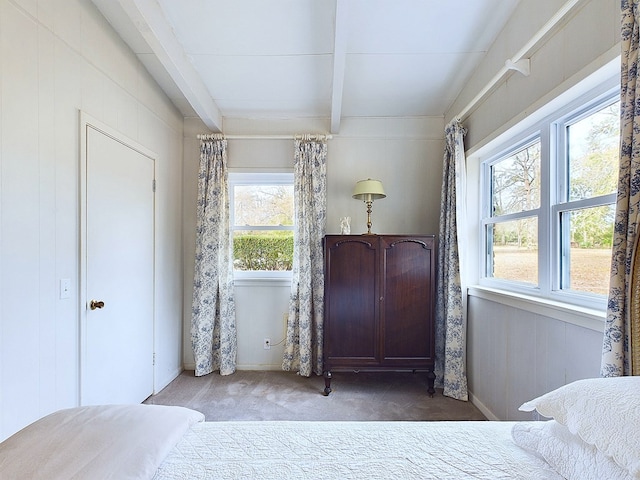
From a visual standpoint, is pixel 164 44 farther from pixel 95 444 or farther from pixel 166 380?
pixel 166 380

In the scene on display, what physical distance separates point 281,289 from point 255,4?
7.66 ft

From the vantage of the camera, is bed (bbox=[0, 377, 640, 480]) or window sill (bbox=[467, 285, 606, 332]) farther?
window sill (bbox=[467, 285, 606, 332])

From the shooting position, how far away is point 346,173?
3.24m

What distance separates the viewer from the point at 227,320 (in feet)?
10.2

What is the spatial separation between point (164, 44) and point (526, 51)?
7.13 ft

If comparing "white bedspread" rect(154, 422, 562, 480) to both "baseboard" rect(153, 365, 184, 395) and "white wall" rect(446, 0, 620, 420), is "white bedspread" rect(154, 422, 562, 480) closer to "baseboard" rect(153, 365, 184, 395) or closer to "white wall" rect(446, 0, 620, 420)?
"white wall" rect(446, 0, 620, 420)

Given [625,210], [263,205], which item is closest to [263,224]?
[263,205]

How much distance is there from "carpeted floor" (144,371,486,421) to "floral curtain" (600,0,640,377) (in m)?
1.50

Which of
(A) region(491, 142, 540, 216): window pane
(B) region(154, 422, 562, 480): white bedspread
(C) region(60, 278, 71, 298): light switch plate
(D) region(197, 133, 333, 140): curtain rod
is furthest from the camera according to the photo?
(D) region(197, 133, 333, 140): curtain rod

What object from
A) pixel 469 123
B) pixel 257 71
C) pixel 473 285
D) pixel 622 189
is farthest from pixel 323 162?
pixel 622 189

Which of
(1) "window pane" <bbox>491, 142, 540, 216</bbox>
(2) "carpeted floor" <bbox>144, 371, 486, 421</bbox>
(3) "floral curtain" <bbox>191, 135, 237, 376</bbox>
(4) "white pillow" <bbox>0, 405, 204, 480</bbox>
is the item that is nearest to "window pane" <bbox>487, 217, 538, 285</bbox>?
(1) "window pane" <bbox>491, 142, 540, 216</bbox>

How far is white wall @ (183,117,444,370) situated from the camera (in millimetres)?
3227

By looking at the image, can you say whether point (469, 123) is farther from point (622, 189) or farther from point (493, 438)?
point (493, 438)

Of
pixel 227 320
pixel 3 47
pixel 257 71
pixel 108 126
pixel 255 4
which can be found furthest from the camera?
pixel 227 320
